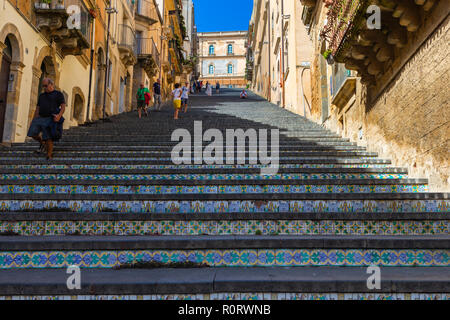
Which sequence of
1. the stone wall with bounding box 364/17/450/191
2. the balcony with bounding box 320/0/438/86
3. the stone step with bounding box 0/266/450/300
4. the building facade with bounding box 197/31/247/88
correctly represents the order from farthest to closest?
the building facade with bounding box 197/31/247/88, the balcony with bounding box 320/0/438/86, the stone wall with bounding box 364/17/450/191, the stone step with bounding box 0/266/450/300

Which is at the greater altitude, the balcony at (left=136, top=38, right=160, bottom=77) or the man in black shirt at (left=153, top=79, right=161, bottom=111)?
the balcony at (left=136, top=38, right=160, bottom=77)

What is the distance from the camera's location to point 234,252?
383 cm

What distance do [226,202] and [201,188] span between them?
2.22ft

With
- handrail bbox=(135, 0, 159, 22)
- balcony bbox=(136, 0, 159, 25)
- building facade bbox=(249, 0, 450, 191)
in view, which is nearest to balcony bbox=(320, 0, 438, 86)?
building facade bbox=(249, 0, 450, 191)

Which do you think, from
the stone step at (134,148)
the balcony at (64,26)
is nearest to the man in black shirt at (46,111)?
the stone step at (134,148)

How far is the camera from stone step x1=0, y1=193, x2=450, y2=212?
5.05 m

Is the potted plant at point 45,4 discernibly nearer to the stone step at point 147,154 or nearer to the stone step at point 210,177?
the stone step at point 147,154

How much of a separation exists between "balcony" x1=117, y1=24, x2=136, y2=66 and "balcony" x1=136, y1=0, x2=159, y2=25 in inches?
182

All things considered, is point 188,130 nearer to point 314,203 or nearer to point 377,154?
point 377,154

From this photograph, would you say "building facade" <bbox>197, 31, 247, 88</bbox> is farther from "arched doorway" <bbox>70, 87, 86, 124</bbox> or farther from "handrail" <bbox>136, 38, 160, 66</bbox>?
"arched doorway" <bbox>70, 87, 86, 124</bbox>

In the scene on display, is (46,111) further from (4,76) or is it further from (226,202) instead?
(226,202)

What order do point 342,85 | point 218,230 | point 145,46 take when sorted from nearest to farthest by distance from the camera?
1. point 218,230
2. point 342,85
3. point 145,46

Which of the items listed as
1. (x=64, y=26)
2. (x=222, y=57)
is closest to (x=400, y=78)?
(x=64, y=26)

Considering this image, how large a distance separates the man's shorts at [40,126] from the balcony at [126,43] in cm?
1479
